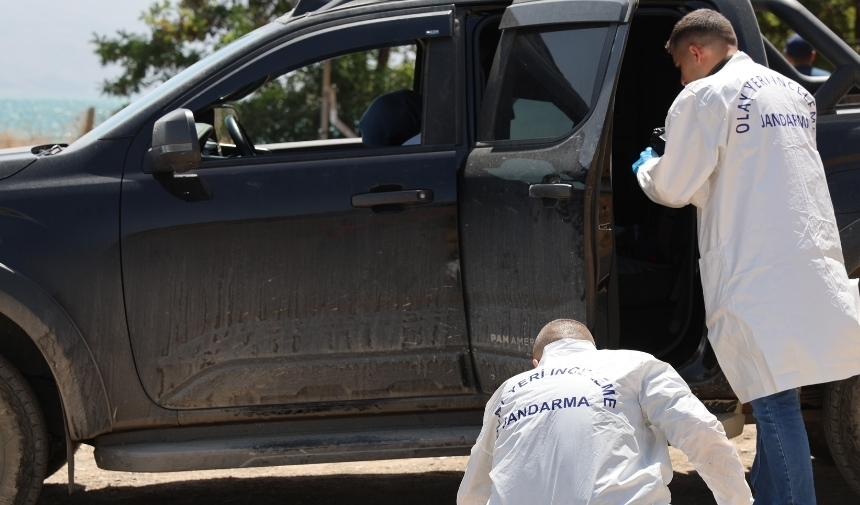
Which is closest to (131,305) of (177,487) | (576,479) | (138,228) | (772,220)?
(138,228)

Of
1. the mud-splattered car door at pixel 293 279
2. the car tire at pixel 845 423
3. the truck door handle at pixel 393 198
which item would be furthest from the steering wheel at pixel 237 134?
the car tire at pixel 845 423

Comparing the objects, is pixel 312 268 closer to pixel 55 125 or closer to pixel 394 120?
pixel 394 120

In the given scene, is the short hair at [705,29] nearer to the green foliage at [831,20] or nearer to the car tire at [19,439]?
the car tire at [19,439]

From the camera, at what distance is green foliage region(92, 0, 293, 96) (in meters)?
11.6

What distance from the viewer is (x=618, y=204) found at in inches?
175

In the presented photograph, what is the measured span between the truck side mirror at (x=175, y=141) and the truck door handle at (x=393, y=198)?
57 centimetres

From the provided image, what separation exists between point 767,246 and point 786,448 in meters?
0.64

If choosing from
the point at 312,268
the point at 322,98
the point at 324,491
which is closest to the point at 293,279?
the point at 312,268

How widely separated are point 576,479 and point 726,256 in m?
1.15

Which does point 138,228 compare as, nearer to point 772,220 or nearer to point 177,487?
point 177,487

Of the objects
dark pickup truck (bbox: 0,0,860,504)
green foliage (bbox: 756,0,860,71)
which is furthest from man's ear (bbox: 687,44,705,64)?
green foliage (bbox: 756,0,860,71)

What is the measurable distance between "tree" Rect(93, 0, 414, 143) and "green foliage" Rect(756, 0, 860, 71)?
3665 mm

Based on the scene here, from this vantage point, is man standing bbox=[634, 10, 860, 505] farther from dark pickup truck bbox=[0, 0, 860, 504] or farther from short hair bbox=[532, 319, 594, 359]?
short hair bbox=[532, 319, 594, 359]

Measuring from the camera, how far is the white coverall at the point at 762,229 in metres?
3.08
